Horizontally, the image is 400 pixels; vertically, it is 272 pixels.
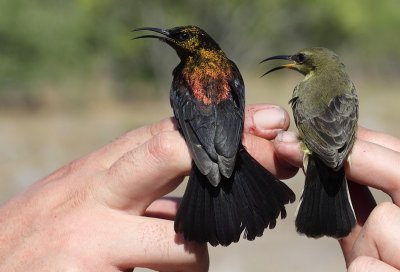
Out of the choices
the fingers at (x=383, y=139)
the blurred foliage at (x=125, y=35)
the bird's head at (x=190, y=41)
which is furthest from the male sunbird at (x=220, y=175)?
the blurred foliage at (x=125, y=35)

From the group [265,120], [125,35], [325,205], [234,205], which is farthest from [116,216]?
[125,35]

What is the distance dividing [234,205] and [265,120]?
1.44 feet

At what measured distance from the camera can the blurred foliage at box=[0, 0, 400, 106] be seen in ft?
145

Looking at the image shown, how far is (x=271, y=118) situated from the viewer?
3148mm

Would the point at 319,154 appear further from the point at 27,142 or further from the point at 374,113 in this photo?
the point at 374,113

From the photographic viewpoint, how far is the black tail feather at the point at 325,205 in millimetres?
3158

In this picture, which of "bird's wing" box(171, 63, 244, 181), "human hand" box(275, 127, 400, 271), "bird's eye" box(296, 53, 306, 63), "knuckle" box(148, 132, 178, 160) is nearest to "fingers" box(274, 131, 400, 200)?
"human hand" box(275, 127, 400, 271)

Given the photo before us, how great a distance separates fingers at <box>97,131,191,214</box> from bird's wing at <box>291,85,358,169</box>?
691 millimetres

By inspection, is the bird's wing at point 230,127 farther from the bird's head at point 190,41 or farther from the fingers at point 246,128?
the bird's head at point 190,41

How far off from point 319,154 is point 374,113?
34.6 metres

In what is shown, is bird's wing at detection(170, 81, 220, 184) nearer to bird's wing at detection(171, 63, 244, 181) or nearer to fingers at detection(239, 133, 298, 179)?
bird's wing at detection(171, 63, 244, 181)

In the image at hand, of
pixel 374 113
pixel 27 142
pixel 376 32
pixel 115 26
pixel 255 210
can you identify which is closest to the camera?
pixel 255 210

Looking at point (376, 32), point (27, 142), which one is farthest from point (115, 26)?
point (376, 32)

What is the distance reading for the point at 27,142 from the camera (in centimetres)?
3111
